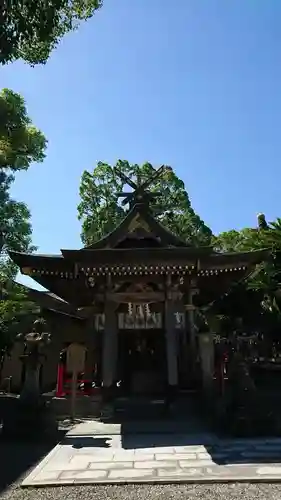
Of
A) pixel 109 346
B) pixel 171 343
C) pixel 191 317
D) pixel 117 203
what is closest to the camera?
pixel 171 343

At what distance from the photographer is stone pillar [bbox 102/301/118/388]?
1158 cm

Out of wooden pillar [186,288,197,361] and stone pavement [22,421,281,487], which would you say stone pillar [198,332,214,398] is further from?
stone pavement [22,421,281,487]

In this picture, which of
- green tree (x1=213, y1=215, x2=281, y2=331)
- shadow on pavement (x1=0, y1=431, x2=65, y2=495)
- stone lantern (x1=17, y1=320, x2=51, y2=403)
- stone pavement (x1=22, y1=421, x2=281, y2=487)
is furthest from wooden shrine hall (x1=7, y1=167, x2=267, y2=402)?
green tree (x1=213, y1=215, x2=281, y2=331)

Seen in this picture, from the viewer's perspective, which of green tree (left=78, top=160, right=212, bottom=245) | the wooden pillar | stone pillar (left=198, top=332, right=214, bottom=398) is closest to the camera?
stone pillar (left=198, top=332, right=214, bottom=398)

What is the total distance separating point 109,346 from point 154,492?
7.10 meters

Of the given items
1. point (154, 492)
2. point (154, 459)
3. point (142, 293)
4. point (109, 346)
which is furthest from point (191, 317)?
point (154, 492)

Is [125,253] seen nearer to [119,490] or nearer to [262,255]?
[262,255]

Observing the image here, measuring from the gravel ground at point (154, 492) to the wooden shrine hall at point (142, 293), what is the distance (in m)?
6.28

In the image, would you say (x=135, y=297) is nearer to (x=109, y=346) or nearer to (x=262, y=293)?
(x=109, y=346)

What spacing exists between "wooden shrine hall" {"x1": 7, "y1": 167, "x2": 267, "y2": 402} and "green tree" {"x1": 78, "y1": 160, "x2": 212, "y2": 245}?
1413cm

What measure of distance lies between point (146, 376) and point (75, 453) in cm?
683

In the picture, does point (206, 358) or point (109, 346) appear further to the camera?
point (109, 346)

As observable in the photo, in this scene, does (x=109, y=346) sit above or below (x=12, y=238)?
below

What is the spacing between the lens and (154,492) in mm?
4895
